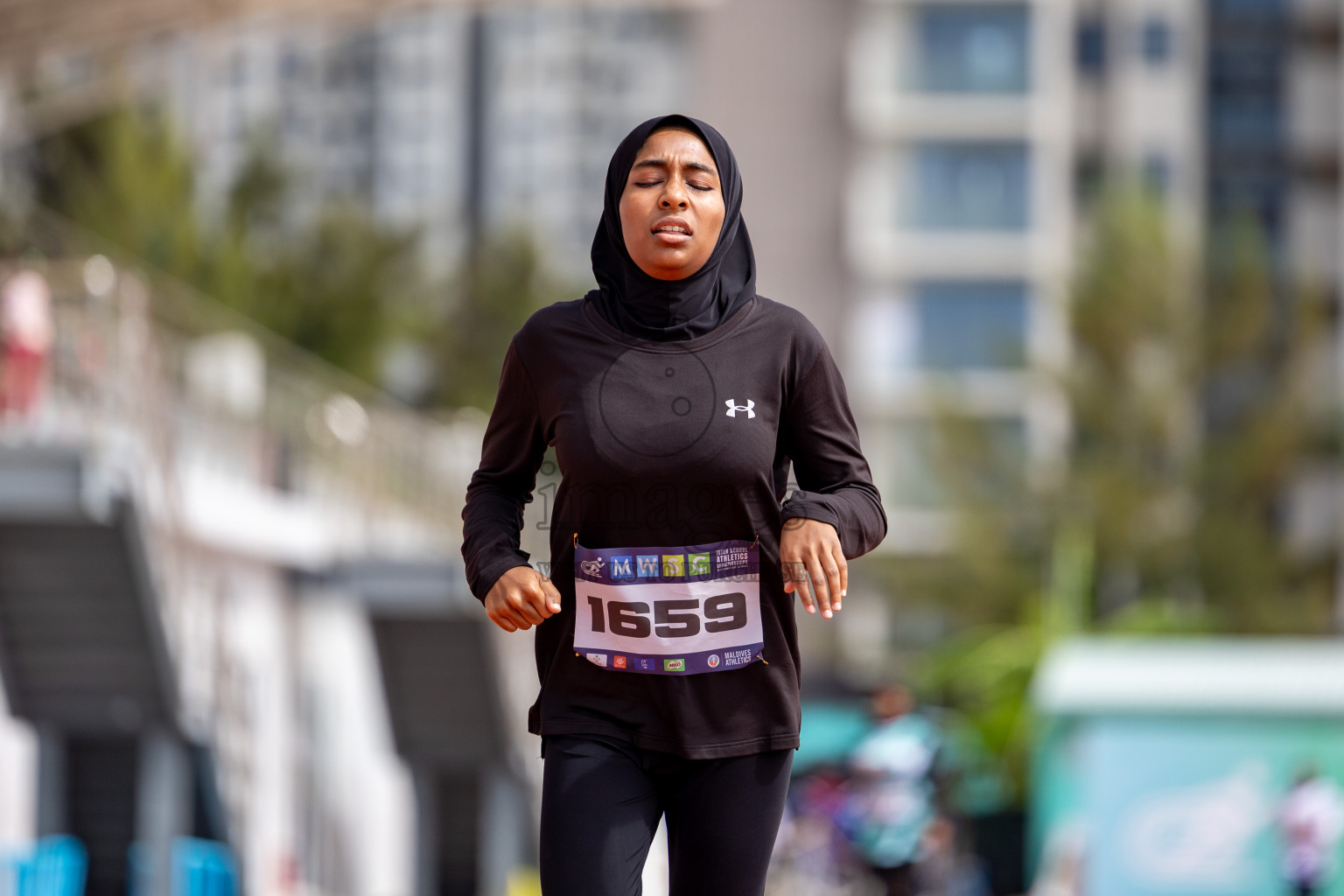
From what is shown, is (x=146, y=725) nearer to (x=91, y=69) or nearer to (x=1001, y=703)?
(x=91, y=69)

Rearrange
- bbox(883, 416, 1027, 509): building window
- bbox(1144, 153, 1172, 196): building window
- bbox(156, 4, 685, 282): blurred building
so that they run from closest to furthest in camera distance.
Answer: bbox(883, 416, 1027, 509): building window < bbox(1144, 153, 1172, 196): building window < bbox(156, 4, 685, 282): blurred building

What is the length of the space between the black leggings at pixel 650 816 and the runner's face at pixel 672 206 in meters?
0.73

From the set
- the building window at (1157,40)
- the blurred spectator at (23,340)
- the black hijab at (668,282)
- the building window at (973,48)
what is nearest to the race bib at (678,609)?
the black hijab at (668,282)

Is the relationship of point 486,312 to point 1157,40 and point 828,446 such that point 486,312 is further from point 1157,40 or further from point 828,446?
point 828,446

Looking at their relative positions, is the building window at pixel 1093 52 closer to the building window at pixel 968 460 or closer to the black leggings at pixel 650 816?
the building window at pixel 968 460

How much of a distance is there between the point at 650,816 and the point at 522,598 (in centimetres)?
41

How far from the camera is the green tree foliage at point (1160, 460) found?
39969mm

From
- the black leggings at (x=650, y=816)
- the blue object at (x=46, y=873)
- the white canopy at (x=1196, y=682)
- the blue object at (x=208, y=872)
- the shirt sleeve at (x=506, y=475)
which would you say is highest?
the shirt sleeve at (x=506, y=475)

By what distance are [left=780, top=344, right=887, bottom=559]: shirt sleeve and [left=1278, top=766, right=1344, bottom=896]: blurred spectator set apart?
37.6ft

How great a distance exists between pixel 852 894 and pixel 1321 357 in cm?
3253

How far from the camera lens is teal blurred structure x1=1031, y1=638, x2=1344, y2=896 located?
14289mm

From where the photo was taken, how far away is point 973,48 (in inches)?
2020

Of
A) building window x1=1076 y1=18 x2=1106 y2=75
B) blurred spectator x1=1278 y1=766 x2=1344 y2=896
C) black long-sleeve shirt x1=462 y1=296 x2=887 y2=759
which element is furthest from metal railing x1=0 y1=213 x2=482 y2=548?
building window x1=1076 y1=18 x2=1106 y2=75

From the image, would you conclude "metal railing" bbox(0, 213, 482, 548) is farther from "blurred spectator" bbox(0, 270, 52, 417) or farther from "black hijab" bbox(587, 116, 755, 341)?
"black hijab" bbox(587, 116, 755, 341)
